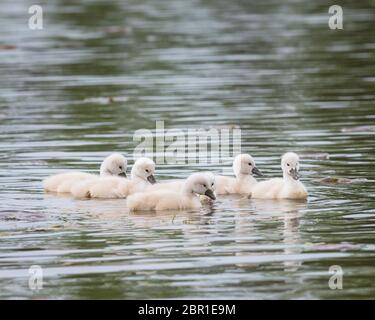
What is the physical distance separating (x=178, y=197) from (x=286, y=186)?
1246 mm

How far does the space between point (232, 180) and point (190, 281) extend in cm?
456

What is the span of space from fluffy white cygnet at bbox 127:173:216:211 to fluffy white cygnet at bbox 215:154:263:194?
3.16 ft

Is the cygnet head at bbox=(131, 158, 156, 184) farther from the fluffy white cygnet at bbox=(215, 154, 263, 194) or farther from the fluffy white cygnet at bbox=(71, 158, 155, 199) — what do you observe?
the fluffy white cygnet at bbox=(215, 154, 263, 194)

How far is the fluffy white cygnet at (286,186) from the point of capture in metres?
13.7

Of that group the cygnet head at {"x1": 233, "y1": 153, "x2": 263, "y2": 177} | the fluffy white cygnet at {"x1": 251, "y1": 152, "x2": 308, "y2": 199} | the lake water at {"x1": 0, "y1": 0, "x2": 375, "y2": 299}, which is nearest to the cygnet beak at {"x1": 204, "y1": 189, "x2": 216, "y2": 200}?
the lake water at {"x1": 0, "y1": 0, "x2": 375, "y2": 299}

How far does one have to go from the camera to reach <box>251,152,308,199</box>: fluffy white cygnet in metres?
A: 13.7

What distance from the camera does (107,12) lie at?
127ft

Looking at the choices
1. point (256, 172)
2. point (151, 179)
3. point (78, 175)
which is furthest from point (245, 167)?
point (78, 175)

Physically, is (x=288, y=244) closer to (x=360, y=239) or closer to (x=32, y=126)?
(x=360, y=239)

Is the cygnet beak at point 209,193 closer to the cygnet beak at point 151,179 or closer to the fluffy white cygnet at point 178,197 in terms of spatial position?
the fluffy white cygnet at point 178,197

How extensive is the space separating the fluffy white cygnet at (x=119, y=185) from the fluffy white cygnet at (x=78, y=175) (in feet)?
0.53

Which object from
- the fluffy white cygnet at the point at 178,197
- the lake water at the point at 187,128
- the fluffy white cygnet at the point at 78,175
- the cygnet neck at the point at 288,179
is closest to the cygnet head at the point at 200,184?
the fluffy white cygnet at the point at 178,197

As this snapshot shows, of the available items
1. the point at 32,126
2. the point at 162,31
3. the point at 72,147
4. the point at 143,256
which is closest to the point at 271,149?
the point at 72,147

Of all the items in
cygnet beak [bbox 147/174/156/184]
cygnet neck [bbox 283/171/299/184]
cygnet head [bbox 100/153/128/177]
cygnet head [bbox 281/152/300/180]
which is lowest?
cygnet neck [bbox 283/171/299/184]
